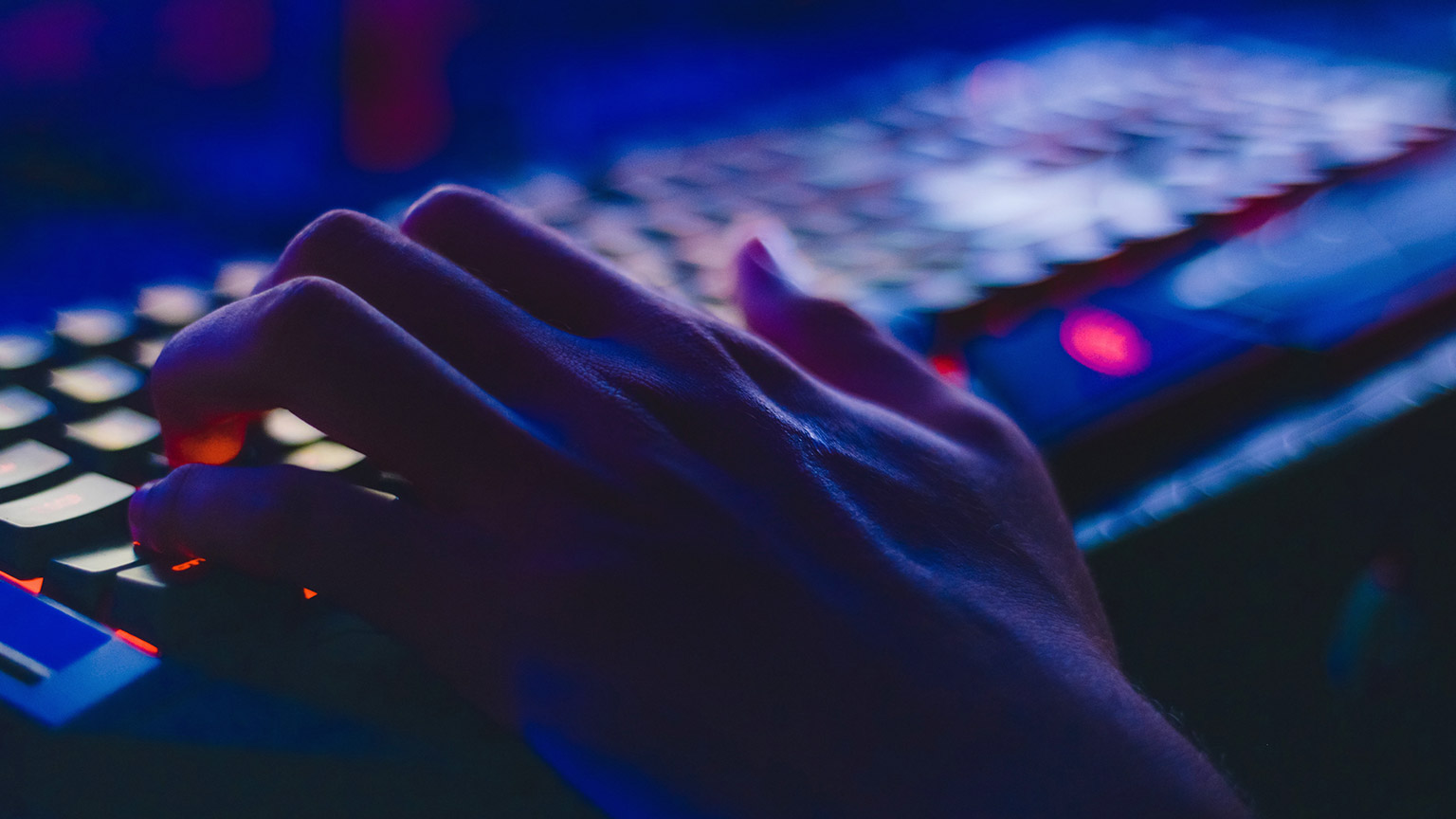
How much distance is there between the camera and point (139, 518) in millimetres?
389

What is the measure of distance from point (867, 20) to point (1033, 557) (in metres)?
0.81

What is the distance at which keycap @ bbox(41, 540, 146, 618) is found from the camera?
37cm

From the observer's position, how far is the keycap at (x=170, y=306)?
20.6 inches

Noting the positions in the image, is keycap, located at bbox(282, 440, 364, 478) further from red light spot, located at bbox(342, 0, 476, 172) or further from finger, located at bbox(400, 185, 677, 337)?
red light spot, located at bbox(342, 0, 476, 172)

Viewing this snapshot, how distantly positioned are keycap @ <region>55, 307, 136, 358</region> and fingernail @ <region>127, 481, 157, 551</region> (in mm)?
140

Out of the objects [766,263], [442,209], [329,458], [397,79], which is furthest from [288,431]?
[397,79]

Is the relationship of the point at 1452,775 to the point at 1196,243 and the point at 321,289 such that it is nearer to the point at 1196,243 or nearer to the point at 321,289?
the point at 1196,243

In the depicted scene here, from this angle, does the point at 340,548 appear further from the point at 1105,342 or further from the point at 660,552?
the point at 1105,342

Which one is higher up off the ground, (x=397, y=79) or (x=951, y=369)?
(x=397, y=79)

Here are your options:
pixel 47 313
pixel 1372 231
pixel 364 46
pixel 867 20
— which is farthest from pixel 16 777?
pixel 867 20

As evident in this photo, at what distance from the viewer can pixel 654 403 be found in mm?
457

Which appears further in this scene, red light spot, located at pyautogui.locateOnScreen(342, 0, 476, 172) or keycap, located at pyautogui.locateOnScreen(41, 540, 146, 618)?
red light spot, located at pyautogui.locateOnScreen(342, 0, 476, 172)

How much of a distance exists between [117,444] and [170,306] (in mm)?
131

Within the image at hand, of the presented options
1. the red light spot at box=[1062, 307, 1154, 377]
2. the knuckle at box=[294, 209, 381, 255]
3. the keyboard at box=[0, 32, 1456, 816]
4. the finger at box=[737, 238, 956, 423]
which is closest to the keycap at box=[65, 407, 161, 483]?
the keyboard at box=[0, 32, 1456, 816]
